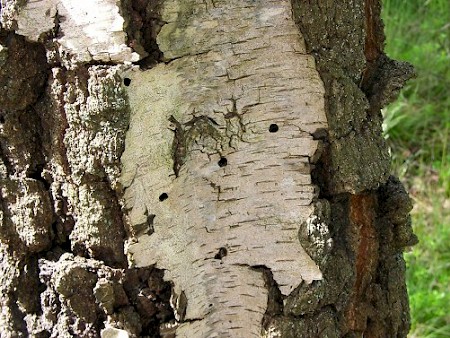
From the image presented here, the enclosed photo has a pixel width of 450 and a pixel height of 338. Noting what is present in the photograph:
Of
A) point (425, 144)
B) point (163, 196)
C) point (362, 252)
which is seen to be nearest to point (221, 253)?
point (163, 196)

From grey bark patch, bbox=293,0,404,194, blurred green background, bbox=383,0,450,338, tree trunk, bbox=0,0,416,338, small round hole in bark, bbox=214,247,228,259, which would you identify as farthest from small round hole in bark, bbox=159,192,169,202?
blurred green background, bbox=383,0,450,338

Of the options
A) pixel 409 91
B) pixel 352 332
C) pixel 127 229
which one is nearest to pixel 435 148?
pixel 409 91

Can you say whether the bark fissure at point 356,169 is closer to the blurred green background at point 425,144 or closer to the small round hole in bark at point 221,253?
the small round hole in bark at point 221,253

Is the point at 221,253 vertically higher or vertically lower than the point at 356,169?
lower

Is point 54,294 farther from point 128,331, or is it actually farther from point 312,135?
point 312,135

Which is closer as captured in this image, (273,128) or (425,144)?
(273,128)

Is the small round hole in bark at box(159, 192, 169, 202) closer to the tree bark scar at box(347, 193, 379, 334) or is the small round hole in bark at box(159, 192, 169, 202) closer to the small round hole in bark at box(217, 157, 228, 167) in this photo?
the small round hole in bark at box(217, 157, 228, 167)

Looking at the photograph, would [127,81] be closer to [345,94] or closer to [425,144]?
[345,94]
